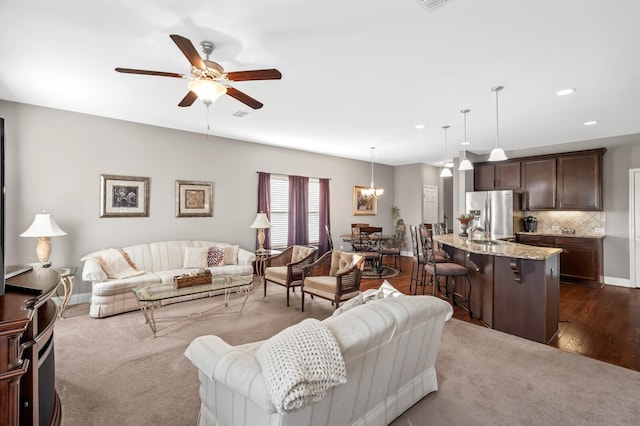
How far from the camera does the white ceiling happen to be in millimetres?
2189

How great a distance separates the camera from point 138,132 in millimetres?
4930

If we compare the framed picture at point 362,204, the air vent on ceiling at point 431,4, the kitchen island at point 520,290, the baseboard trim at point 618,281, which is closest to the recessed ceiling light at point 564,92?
the kitchen island at point 520,290

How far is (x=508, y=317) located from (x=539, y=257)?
85 cm

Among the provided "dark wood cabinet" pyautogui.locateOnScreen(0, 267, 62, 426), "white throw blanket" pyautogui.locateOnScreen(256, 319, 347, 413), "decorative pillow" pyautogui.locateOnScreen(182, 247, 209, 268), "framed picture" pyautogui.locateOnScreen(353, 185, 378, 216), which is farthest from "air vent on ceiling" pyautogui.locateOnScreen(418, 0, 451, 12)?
"framed picture" pyautogui.locateOnScreen(353, 185, 378, 216)

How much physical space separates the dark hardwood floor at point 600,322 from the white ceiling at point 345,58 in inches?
109

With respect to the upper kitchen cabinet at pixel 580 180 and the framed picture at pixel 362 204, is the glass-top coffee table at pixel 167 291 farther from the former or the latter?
the upper kitchen cabinet at pixel 580 180

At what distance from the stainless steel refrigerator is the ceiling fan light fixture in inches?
217

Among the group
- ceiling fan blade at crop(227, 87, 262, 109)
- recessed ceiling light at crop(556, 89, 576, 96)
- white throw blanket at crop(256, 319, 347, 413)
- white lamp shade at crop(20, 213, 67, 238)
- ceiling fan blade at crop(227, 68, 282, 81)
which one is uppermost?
recessed ceiling light at crop(556, 89, 576, 96)

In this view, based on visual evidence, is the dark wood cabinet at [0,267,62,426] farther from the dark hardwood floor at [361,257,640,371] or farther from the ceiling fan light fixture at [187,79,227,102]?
the dark hardwood floor at [361,257,640,371]

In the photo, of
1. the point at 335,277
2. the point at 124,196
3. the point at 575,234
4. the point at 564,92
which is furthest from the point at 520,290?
the point at 124,196

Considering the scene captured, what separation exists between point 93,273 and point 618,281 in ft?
28.2

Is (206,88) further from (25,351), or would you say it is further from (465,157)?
(465,157)

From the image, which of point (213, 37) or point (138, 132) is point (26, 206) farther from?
point (213, 37)

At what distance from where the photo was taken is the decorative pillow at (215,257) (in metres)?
5.09
